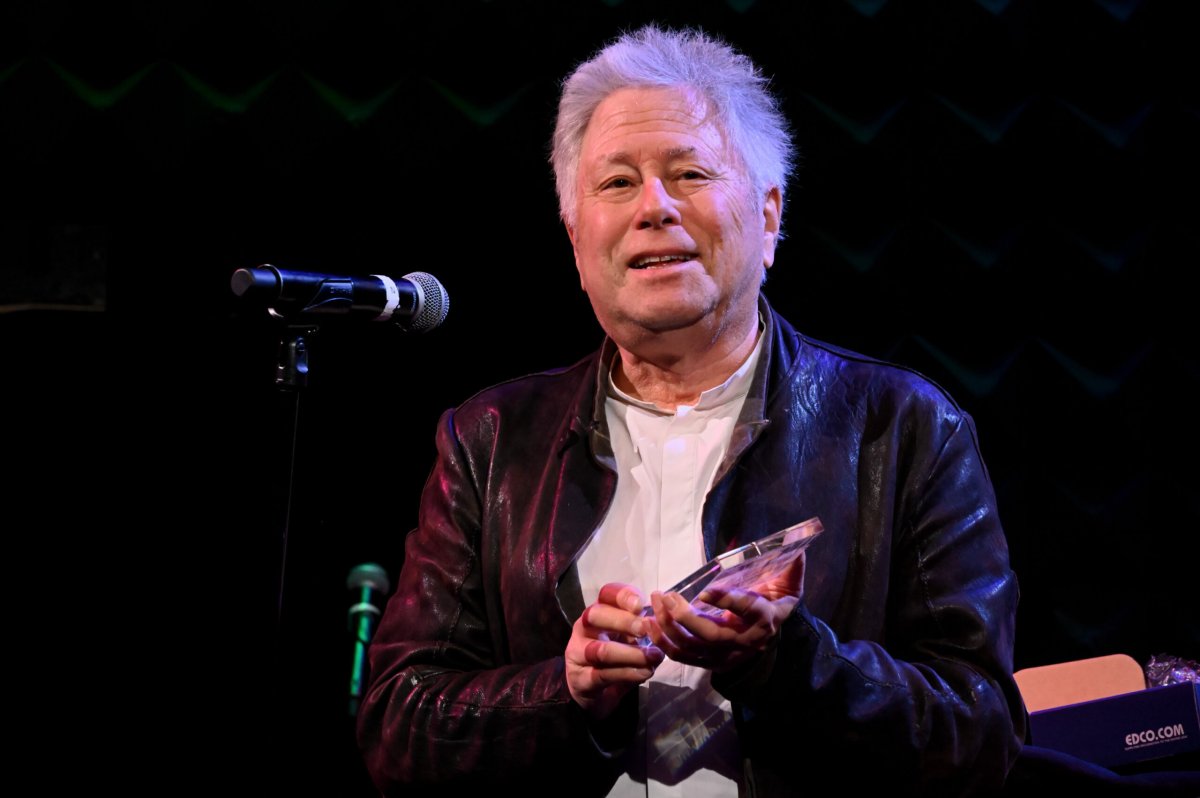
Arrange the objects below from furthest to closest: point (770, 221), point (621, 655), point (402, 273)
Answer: point (402, 273) < point (770, 221) < point (621, 655)

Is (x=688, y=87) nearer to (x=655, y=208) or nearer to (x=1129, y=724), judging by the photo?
(x=655, y=208)

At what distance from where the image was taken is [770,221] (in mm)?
2330

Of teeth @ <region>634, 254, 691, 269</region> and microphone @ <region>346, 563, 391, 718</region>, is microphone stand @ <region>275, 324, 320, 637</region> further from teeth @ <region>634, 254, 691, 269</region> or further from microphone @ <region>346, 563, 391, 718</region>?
teeth @ <region>634, 254, 691, 269</region>

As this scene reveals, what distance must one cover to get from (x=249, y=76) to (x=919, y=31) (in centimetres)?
192

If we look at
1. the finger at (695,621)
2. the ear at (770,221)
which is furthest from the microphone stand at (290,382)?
the ear at (770,221)

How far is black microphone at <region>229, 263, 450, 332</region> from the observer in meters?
1.77

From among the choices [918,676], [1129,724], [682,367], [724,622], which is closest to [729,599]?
[724,622]

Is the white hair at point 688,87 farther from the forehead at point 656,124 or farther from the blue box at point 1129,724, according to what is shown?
the blue box at point 1129,724

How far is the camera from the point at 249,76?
3178 mm

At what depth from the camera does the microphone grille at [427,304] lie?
6.77ft

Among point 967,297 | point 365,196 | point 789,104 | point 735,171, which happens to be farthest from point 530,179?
point 967,297

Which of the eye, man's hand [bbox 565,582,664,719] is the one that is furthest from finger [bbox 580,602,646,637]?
the eye

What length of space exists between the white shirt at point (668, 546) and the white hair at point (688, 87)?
39 cm

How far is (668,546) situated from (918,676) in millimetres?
496
